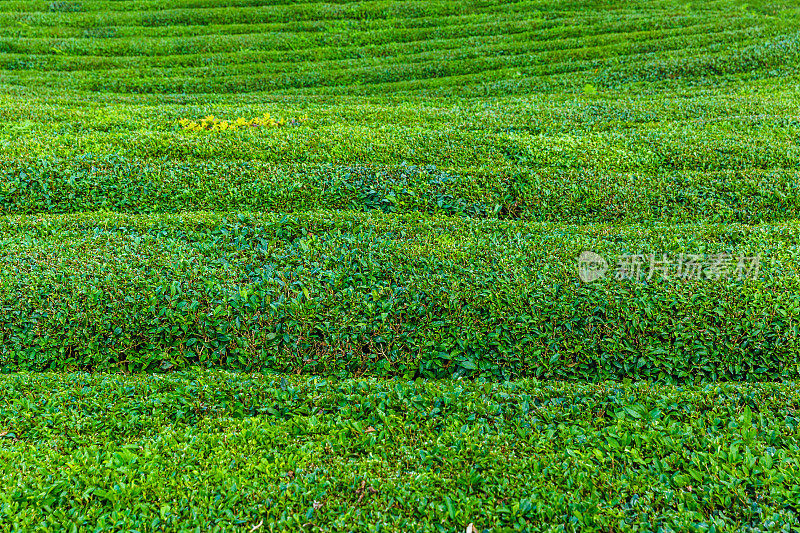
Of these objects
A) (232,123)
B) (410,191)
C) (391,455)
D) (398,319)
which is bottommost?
(391,455)

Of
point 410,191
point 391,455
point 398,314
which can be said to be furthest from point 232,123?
point 391,455

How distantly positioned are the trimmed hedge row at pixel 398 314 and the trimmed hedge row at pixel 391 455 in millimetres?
916

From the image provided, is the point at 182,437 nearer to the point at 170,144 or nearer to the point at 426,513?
the point at 426,513

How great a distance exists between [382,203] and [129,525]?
756cm

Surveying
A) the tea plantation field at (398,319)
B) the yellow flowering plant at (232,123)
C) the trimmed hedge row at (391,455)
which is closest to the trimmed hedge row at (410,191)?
the tea plantation field at (398,319)

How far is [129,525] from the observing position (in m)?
5.09

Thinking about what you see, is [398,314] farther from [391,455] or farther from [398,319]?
[391,455]

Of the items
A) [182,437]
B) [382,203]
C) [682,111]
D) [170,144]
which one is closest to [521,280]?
[382,203]

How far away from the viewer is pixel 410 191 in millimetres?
11547

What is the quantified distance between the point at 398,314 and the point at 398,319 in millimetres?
77

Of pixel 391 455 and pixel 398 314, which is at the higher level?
pixel 398 314

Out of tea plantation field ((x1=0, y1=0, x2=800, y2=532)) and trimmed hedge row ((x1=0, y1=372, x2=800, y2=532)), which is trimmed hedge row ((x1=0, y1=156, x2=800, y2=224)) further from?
trimmed hedge row ((x1=0, y1=372, x2=800, y2=532))

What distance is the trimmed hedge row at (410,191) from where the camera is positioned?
11.3 metres

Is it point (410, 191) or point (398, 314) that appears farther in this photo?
point (410, 191)
